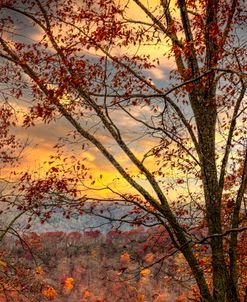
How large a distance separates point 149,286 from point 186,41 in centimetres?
9739

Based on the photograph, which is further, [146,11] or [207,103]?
[146,11]

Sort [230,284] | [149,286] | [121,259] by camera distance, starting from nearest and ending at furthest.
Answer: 1. [230,284]
2. [149,286]
3. [121,259]

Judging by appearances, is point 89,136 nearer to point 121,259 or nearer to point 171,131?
point 171,131

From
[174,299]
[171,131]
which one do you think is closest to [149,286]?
[174,299]

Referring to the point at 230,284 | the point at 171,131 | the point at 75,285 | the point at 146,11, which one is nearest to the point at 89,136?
the point at 171,131

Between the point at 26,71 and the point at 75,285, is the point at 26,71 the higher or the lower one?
the lower one

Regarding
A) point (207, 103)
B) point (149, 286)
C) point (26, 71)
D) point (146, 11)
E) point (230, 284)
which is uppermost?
point (149, 286)

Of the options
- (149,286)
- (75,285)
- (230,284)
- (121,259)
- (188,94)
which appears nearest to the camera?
(230,284)

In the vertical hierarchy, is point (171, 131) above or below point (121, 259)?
below

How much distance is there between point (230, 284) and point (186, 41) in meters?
4.53

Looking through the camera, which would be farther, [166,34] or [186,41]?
[166,34]

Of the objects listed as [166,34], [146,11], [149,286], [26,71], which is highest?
[149,286]

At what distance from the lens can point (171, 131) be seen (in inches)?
367

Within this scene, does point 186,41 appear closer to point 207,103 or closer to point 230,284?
point 207,103
